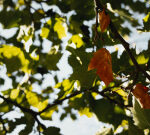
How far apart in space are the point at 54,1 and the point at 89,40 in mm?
1064

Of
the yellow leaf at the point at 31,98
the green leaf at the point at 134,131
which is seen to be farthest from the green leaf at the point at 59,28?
the green leaf at the point at 134,131

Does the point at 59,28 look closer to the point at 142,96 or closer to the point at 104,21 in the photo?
the point at 104,21

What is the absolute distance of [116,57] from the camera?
1.45 meters

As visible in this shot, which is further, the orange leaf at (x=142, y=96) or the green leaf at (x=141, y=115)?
the green leaf at (x=141, y=115)

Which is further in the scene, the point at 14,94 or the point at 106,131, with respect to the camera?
the point at 14,94

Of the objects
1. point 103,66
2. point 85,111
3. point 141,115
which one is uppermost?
point 85,111

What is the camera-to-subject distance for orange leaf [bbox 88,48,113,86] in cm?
99

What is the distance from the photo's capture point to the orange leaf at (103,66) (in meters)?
0.99

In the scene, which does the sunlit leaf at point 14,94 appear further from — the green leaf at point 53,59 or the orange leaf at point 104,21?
the orange leaf at point 104,21

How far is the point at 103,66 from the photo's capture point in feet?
3.37

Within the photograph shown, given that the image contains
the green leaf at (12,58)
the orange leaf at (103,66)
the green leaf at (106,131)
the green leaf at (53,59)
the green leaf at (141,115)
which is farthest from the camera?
the green leaf at (53,59)

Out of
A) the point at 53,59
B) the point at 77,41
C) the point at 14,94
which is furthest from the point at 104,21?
the point at 14,94

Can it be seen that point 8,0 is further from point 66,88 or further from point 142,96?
point 142,96

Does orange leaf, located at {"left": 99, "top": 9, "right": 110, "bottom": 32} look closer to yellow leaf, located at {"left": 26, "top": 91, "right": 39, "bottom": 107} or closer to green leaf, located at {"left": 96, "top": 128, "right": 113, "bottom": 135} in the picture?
green leaf, located at {"left": 96, "top": 128, "right": 113, "bottom": 135}
